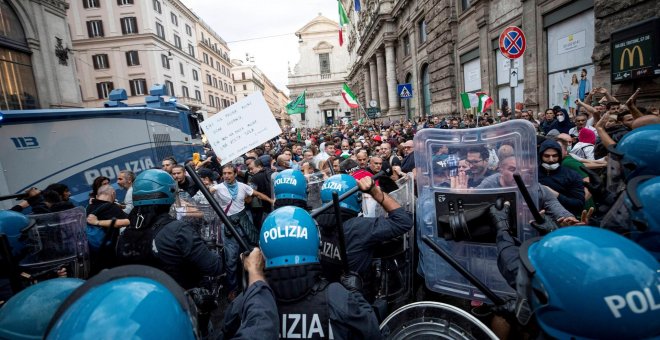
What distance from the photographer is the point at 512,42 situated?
600 cm

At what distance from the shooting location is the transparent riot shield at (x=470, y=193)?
1.92m

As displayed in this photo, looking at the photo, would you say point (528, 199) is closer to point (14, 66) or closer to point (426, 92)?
point (14, 66)

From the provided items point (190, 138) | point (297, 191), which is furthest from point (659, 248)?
point (190, 138)

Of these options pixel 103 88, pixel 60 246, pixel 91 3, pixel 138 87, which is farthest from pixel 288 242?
pixel 91 3

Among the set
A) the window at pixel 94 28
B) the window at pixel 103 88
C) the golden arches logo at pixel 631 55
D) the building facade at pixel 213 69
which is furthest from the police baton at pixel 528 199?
the building facade at pixel 213 69

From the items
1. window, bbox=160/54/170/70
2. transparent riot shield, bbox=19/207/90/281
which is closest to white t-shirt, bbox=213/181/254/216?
transparent riot shield, bbox=19/207/90/281

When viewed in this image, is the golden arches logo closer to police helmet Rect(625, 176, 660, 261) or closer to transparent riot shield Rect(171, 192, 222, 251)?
police helmet Rect(625, 176, 660, 261)

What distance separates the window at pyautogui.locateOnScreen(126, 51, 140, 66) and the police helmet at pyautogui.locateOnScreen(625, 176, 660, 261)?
3986 centimetres

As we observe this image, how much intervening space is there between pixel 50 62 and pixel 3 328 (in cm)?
1815

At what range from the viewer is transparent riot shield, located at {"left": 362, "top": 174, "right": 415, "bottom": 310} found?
2672mm

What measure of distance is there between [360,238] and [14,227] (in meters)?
2.68

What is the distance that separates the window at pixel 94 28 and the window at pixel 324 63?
36.5 m

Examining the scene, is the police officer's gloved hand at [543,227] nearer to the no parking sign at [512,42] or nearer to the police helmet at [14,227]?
the police helmet at [14,227]

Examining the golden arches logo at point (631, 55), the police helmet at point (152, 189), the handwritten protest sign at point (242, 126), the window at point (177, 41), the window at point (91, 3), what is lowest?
the police helmet at point (152, 189)
